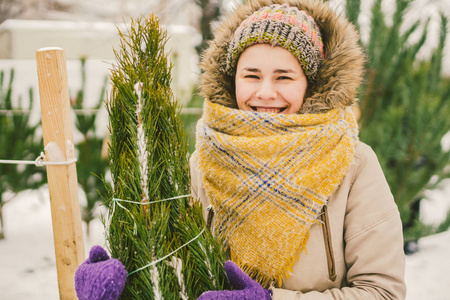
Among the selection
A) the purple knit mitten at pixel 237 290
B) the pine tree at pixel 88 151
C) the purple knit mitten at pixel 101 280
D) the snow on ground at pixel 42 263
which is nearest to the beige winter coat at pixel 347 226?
the purple knit mitten at pixel 237 290

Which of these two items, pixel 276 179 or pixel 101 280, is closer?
pixel 101 280

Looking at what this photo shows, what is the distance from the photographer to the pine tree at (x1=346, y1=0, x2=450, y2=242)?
11.0 ft

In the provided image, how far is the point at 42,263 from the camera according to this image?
14.2ft

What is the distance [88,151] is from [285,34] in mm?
3571

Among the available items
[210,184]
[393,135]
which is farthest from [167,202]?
[393,135]

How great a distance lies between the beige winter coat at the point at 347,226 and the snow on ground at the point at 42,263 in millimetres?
2965

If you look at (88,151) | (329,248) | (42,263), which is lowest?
(42,263)

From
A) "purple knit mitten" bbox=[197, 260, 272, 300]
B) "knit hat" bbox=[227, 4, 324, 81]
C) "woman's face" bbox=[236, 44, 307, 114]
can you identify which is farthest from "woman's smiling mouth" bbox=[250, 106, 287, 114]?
"purple knit mitten" bbox=[197, 260, 272, 300]

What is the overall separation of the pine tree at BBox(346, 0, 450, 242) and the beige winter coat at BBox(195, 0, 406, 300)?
2.13m

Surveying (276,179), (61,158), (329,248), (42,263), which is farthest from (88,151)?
(329,248)

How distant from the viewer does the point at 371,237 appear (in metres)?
1.23

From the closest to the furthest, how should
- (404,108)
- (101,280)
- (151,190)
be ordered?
(101,280) < (151,190) < (404,108)

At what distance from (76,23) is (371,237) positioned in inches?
316

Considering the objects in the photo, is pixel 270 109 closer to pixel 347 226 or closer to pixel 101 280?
pixel 347 226
